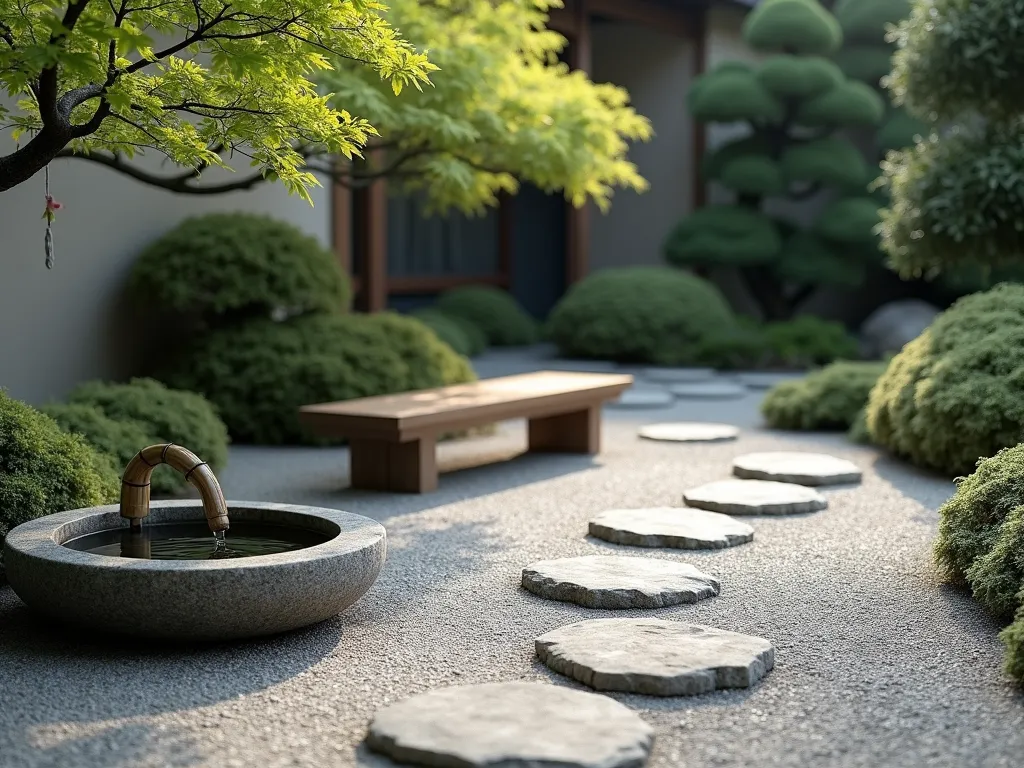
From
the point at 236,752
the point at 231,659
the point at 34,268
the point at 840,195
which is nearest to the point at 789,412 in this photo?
the point at 34,268

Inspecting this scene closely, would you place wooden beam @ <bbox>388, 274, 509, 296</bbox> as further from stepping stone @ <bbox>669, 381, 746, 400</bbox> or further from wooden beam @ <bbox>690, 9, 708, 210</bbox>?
stepping stone @ <bbox>669, 381, 746, 400</bbox>

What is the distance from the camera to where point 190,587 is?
11.8ft

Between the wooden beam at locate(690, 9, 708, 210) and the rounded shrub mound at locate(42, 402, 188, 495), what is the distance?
38.4 ft

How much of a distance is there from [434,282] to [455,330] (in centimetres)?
201

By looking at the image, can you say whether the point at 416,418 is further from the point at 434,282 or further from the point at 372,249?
the point at 434,282

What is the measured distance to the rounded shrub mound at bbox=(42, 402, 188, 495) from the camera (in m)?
5.78

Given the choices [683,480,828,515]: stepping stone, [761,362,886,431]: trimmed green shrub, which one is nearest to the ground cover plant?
[761,362,886,431]: trimmed green shrub

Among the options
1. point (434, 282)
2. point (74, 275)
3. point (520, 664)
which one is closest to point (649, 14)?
point (434, 282)

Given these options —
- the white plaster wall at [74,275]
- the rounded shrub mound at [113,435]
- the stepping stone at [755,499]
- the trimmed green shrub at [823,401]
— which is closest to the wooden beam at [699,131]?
the trimmed green shrub at [823,401]

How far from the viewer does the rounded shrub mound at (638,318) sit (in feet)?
45.0

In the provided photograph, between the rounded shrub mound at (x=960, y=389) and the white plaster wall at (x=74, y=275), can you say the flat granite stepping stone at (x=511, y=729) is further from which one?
the white plaster wall at (x=74, y=275)

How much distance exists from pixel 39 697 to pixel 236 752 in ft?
2.44

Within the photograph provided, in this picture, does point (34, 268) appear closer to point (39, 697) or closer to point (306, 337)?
point (306, 337)

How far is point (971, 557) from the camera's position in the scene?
4379mm
